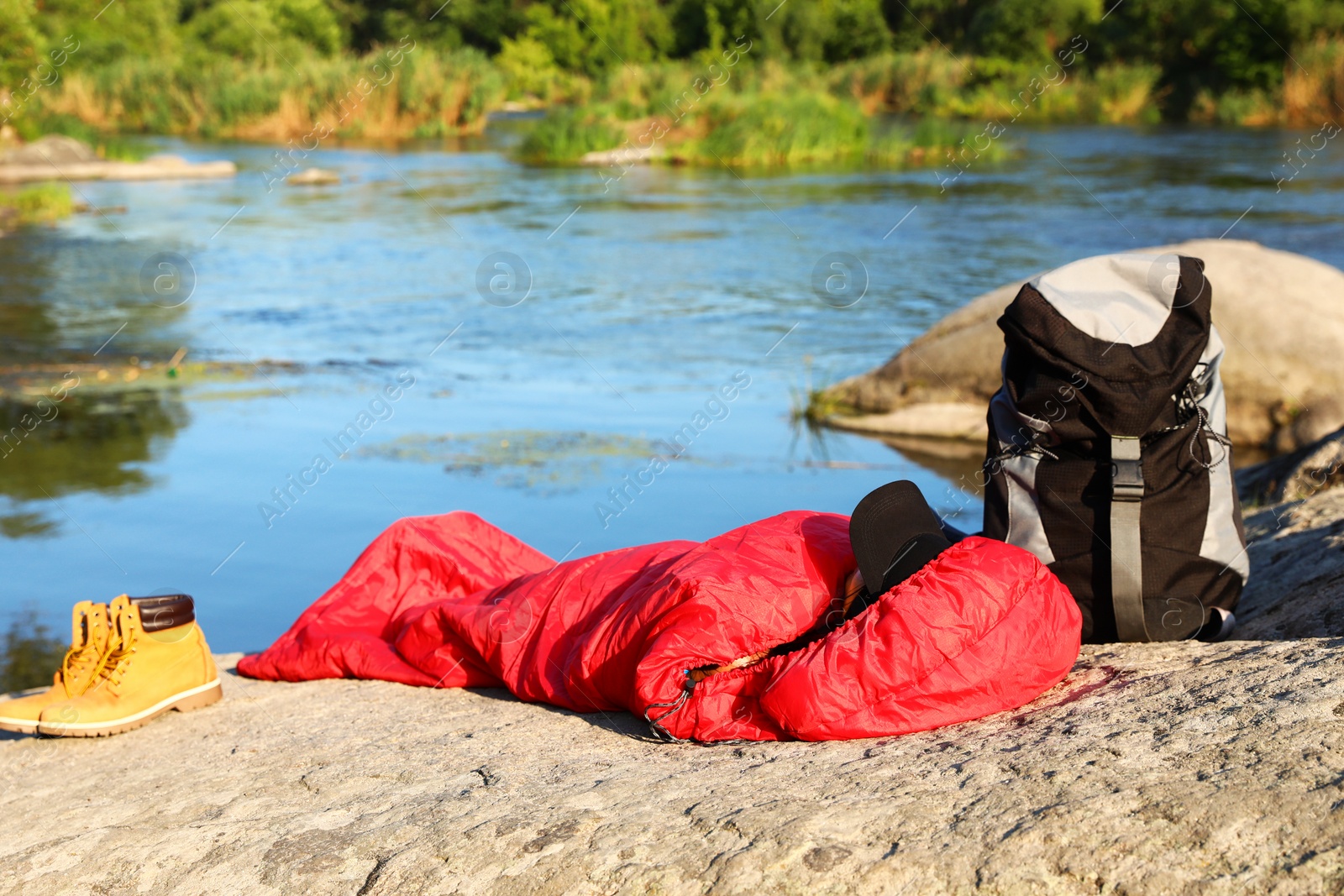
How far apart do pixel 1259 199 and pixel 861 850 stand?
15152 millimetres

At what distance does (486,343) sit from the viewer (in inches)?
330

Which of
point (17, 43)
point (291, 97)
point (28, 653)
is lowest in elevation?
point (28, 653)

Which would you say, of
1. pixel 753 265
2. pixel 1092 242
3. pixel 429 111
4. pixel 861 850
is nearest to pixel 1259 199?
pixel 1092 242

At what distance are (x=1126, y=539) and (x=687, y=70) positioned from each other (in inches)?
1085

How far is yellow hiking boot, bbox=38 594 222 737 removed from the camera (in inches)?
112

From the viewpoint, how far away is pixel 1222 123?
27.7 metres

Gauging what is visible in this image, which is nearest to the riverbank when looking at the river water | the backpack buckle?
the river water

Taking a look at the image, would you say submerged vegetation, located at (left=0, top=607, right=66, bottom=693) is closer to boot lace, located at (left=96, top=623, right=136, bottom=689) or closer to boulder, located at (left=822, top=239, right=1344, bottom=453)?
boot lace, located at (left=96, top=623, right=136, bottom=689)

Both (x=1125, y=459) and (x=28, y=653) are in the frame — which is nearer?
Answer: (x=1125, y=459)

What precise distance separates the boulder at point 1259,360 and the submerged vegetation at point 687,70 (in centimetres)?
1563

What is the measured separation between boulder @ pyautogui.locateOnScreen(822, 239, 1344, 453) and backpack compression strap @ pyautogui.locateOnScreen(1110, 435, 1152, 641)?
3.35 metres

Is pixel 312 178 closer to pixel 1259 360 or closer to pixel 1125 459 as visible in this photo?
pixel 1259 360

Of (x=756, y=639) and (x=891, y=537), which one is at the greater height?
(x=891, y=537)

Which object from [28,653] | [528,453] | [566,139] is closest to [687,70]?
[566,139]
